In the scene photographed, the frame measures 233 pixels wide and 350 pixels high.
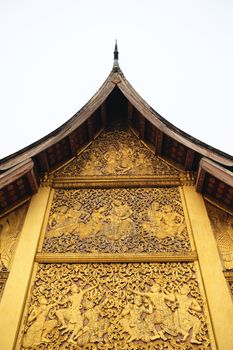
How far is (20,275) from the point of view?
384cm

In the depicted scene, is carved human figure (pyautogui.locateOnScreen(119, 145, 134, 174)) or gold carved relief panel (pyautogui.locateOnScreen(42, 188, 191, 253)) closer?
gold carved relief panel (pyautogui.locateOnScreen(42, 188, 191, 253))

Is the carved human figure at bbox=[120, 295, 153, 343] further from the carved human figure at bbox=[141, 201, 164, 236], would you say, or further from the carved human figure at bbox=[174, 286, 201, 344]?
the carved human figure at bbox=[141, 201, 164, 236]

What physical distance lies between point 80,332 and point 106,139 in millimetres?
3526

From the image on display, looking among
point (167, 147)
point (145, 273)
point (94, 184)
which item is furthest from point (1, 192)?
point (167, 147)

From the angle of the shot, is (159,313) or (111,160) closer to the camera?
(159,313)

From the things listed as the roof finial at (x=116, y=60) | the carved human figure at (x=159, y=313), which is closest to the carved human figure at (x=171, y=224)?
the carved human figure at (x=159, y=313)

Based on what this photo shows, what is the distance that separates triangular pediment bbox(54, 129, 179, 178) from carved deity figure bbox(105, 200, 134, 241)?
678mm

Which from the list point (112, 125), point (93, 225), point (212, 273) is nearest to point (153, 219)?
point (93, 225)

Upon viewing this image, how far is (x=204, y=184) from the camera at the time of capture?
4.79 meters

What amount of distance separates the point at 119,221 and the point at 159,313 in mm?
1422

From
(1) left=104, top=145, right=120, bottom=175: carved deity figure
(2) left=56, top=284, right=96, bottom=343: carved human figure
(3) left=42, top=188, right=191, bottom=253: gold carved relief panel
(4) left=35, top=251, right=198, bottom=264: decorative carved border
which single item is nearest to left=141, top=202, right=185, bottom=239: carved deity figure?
(3) left=42, top=188, right=191, bottom=253: gold carved relief panel

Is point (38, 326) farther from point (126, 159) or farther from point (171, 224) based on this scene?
point (126, 159)

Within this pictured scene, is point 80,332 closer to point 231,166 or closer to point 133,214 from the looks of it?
point 133,214

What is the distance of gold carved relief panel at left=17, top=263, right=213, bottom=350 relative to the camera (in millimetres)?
3297
